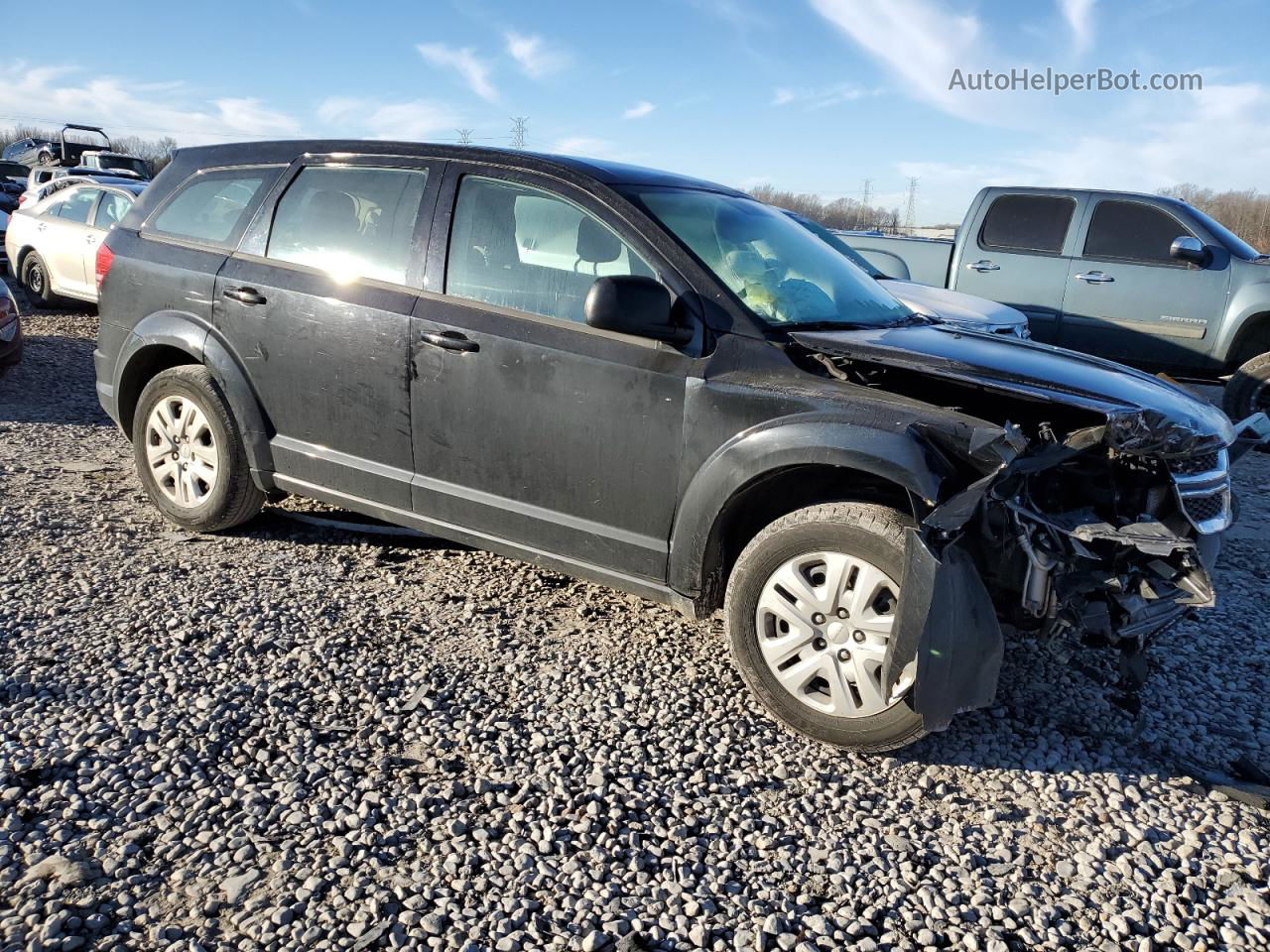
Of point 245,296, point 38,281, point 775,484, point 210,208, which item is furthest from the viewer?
point 38,281

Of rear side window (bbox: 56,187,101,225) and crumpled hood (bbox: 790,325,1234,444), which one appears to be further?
rear side window (bbox: 56,187,101,225)

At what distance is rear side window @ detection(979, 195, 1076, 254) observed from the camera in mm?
9227

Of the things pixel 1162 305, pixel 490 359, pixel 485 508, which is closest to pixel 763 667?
pixel 485 508

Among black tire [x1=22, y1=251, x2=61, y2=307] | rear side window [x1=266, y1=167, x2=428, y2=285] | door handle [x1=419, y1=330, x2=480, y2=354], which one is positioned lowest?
black tire [x1=22, y1=251, x2=61, y2=307]

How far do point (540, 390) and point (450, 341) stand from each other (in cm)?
48

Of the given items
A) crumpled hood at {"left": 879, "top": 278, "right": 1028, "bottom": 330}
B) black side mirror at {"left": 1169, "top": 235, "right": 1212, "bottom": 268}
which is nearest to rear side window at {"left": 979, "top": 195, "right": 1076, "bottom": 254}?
black side mirror at {"left": 1169, "top": 235, "right": 1212, "bottom": 268}

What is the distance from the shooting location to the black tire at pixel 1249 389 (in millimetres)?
7922

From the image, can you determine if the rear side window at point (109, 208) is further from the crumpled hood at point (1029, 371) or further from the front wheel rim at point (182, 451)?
the crumpled hood at point (1029, 371)

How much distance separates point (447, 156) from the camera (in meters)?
4.17

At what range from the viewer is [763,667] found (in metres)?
3.34

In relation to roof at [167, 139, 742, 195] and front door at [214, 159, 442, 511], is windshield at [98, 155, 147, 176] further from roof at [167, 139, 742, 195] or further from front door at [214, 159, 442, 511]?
front door at [214, 159, 442, 511]

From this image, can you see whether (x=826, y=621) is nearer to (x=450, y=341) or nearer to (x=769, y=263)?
(x=769, y=263)

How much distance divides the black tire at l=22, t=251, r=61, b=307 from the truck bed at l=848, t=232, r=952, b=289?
33.2 feet

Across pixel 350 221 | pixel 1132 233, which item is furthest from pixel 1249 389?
pixel 350 221
